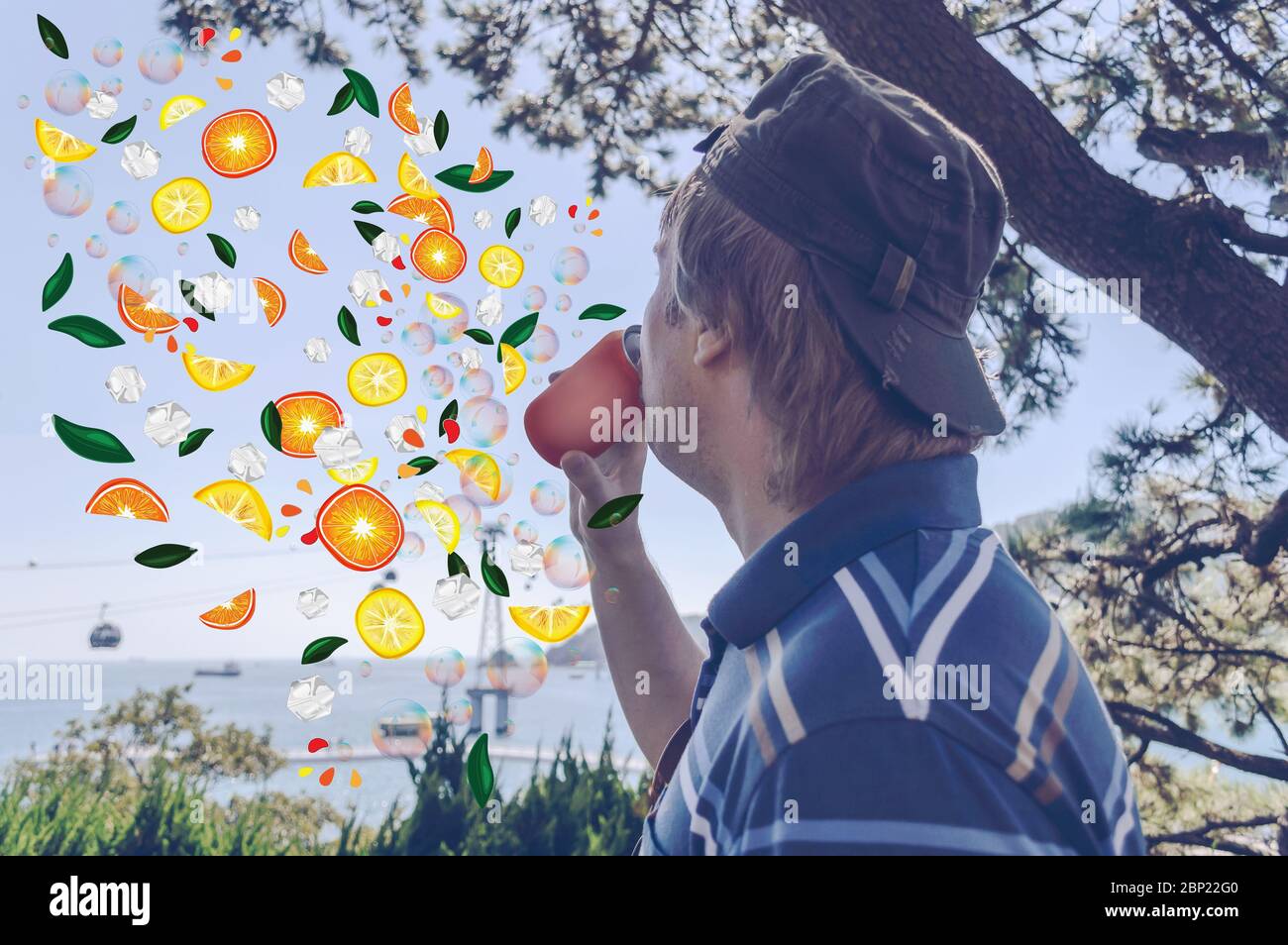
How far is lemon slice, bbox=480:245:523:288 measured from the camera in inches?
98.3

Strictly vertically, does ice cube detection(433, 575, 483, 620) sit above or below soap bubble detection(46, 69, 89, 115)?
below

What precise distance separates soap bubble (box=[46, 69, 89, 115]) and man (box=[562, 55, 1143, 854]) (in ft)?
6.33

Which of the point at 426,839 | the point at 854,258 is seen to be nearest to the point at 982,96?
the point at 854,258

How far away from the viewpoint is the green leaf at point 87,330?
2.10 m

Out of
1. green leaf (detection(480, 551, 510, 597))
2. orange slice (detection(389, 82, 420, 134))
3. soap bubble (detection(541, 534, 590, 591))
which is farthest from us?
orange slice (detection(389, 82, 420, 134))

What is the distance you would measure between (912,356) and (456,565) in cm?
146

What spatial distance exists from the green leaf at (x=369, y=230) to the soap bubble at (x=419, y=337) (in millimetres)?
237

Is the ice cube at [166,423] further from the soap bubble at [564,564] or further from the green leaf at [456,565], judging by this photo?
the soap bubble at [564,564]

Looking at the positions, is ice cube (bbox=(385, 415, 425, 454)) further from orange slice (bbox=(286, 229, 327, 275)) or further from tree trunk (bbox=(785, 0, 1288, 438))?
tree trunk (bbox=(785, 0, 1288, 438))

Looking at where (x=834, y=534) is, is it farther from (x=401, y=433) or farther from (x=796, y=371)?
(x=401, y=433)

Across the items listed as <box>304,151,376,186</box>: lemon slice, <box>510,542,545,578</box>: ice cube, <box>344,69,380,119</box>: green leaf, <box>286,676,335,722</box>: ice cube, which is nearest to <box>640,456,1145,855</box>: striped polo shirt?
<box>510,542,545,578</box>: ice cube
